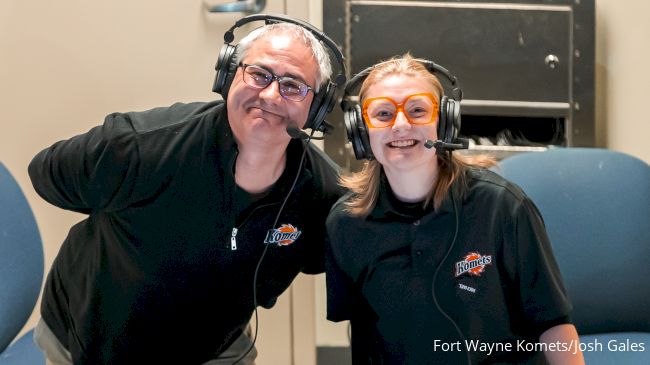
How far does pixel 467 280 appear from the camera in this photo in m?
1.61

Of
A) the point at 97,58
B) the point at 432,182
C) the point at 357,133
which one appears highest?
the point at 97,58

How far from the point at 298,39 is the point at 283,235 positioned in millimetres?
403

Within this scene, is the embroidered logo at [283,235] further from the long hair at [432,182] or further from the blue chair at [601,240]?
the blue chair at [601,240]

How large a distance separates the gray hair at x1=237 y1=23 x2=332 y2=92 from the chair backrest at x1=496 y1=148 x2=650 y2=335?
63 cm

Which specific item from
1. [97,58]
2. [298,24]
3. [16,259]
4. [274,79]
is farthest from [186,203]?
[97,58]

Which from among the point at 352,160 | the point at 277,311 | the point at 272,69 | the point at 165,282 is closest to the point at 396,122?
the point at 272,69

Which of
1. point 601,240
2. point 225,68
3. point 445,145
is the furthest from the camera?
point 601,240

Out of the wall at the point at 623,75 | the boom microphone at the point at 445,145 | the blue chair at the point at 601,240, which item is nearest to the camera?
the boom microphone at the point at 445,145

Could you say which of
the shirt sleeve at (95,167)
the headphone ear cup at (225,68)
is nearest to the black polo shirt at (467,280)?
the headphone ear cup at (225,68)

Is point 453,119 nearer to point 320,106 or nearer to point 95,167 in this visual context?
point 320,106

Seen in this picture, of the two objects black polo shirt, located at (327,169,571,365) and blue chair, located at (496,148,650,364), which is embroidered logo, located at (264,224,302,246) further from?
blue chair, located at (496,148,650,364)

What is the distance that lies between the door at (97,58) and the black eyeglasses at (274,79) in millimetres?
852

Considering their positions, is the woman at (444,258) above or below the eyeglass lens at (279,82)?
below

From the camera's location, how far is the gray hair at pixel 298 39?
1.68 metres
